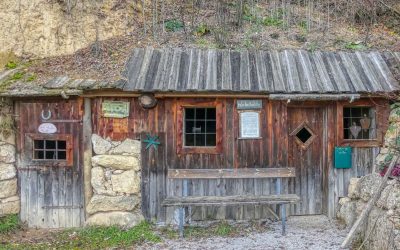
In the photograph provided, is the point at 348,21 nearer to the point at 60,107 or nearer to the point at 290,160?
the point at 290,160

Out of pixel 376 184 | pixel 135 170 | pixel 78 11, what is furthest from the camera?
pixel 78 11

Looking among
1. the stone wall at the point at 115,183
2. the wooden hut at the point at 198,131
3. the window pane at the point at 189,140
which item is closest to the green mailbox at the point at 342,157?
the wooden hut at the point at 198,131

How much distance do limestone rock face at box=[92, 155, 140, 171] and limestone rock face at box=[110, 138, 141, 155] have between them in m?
0.10

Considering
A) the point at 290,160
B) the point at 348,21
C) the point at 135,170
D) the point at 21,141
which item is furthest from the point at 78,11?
the point at 348,21

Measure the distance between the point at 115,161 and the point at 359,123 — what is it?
5387mm

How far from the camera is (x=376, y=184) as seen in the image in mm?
6867

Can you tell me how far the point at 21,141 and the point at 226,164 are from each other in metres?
4.35

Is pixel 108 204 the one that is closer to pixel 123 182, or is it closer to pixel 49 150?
pixel 123 182

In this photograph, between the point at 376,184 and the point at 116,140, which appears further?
the point at 116,140

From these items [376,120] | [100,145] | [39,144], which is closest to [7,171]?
[39,144]

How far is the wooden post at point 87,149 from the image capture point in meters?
8.17

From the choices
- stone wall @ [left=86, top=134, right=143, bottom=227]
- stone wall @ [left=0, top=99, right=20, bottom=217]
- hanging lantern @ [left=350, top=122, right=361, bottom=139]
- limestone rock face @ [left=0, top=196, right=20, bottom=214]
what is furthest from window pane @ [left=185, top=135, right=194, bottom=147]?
limestone rock face @ [left=0, top=196, right=20, bottom=214]

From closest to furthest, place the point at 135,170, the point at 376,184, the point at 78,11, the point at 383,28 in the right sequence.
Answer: the point at 376,184 → the point at 135,170 → the point at 78,11 → the point at 383,28

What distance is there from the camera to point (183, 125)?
8242 millimetres
